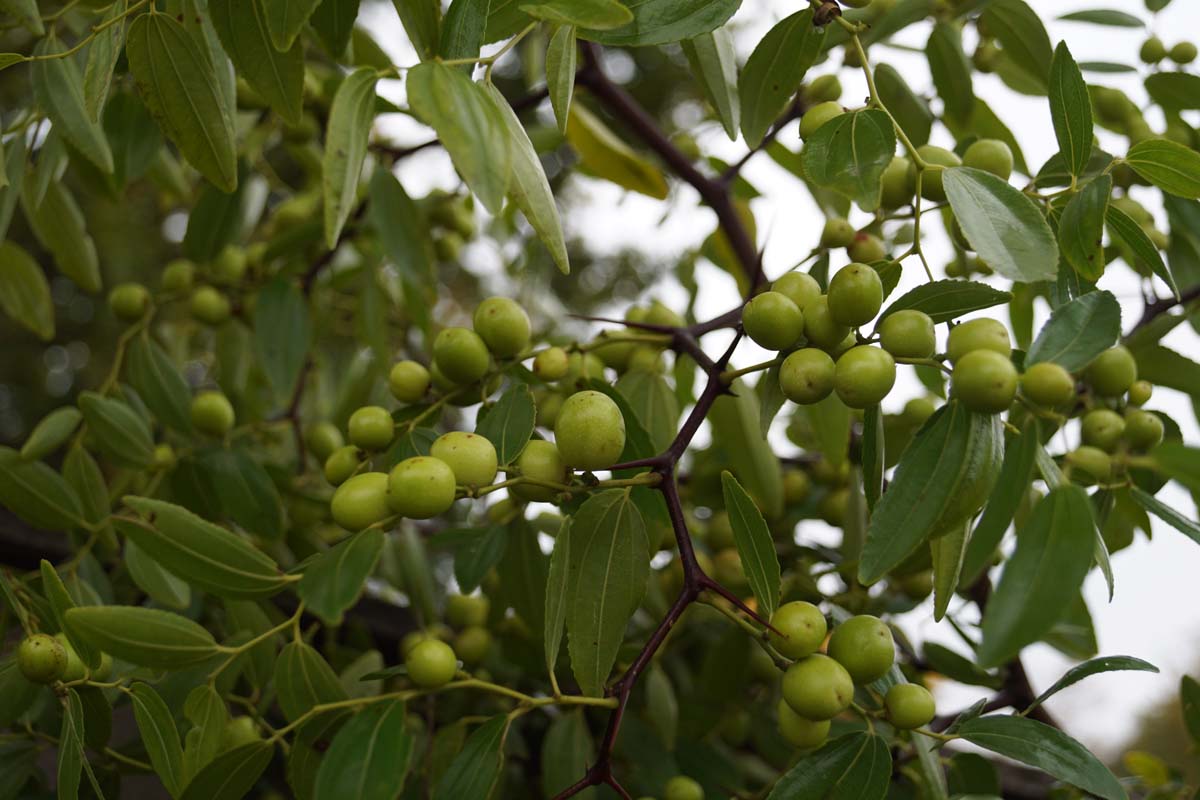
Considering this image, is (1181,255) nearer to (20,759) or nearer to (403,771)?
(403,771)

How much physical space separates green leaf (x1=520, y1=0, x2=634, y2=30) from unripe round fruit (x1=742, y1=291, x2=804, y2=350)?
0.13 meters

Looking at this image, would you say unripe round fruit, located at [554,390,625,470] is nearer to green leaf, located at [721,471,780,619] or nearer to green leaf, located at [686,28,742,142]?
green leaf, located at [721,471,780,619]

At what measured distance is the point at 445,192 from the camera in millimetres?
1052

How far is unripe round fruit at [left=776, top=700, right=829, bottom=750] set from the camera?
47cm

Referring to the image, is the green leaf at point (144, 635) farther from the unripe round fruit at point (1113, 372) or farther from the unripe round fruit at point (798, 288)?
the unripe round fruit at point (1113, 372)

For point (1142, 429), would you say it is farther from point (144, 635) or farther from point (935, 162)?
point (144, 635)

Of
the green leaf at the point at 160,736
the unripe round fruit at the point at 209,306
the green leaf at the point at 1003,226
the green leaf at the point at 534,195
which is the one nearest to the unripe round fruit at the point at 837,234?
the green leaf at the point at 1003,226

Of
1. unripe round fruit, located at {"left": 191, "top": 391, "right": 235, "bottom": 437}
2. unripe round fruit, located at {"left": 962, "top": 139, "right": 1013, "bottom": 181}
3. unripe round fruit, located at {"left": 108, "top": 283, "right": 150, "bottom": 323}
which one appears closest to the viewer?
unripe round fruit, located at {"left": 962, "top": 139, "right": 1013, "bottom": 181}

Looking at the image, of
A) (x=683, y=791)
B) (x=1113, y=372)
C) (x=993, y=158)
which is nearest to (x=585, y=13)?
(x=993, y=158)

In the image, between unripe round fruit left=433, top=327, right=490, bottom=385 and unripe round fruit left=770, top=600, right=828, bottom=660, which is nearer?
unripe round fruit left=770, top=600, right=828, bottom=660

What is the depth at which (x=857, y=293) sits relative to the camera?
398mm

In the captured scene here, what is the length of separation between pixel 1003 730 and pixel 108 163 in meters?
0.57

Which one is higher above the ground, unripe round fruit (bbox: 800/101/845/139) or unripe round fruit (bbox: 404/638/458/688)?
unripe round fruit (bbox: 800/101/845/139)

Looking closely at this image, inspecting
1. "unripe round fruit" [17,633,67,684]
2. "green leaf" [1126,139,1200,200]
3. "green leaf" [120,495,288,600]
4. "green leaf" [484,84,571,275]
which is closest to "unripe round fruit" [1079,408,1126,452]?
"green leaf" [1126,139,1200,200]
